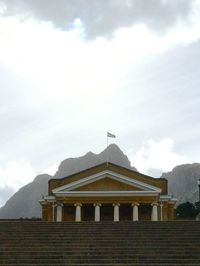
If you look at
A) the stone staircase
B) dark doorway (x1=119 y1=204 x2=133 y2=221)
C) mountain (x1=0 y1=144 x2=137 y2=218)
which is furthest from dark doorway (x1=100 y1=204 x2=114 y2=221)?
mountain (x1=0 y1=144 x2=137 y2=218)

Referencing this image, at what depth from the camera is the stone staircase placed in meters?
20.2

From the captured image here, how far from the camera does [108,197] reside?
1893 inches

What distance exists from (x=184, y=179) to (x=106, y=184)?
→ 11570 cm

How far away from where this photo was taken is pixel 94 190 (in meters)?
48.4

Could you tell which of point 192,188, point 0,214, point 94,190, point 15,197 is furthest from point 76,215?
point 15,197

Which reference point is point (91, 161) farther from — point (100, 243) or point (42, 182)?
point (100, 243)

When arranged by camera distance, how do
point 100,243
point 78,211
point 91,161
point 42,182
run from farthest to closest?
Result: point 42,182
point 91,161
point 78,211
point 100,243

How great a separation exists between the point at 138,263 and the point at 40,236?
500 centimetres

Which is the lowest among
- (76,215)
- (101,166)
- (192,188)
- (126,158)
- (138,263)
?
(138,263)

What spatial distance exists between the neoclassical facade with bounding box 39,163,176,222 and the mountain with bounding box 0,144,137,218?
420 feet

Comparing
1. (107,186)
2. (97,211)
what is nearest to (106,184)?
(107,186)

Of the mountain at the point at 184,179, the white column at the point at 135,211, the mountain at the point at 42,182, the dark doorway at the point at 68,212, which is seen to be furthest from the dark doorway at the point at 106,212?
the mountain at the point at 42,182

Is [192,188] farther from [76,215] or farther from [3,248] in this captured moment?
[3,248]

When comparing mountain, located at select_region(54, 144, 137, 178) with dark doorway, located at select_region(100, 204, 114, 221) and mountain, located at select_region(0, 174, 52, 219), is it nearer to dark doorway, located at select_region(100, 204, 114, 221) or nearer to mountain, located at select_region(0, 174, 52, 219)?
mountain, located at select_region(0, 174, 52, 219)
